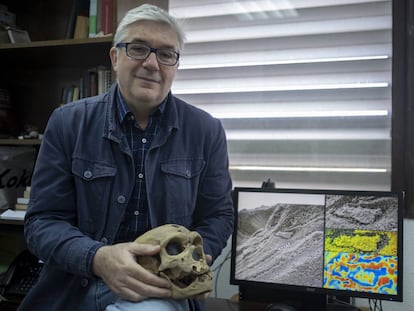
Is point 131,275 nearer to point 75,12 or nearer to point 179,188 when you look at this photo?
point 179,188

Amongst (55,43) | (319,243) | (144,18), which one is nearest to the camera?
(144,18)

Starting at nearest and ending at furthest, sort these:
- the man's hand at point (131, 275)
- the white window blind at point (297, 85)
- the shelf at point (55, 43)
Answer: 1. the man's hand at point (131, 275)
2. the shelf at point (55, 43)
3. the white window blind at point (297, 85)

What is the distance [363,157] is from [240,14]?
0.90 meters

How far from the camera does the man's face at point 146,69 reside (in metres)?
1.16

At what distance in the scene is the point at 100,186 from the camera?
3.84 feet

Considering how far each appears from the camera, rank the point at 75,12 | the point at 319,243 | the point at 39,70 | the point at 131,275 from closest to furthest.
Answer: the point at 131,275 < the point at 319,243 < the point at 75,12 < the point at 39,70

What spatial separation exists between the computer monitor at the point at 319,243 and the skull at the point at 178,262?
417mm

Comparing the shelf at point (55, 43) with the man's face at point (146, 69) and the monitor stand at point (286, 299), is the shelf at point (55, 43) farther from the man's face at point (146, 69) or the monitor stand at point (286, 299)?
the monitor stand at point (286, 299)

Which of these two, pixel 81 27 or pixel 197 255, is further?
pixel 81 27

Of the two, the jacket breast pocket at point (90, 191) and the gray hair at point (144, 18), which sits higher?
the gray hair at point (144, 18)

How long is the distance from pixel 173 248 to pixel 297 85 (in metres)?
1.17

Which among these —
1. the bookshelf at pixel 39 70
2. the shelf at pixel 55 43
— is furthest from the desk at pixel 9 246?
the shelf at pixel 55 43

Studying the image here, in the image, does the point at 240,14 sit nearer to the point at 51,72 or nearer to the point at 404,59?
the point at 404,59

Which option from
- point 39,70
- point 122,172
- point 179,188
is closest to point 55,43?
point 39,70
